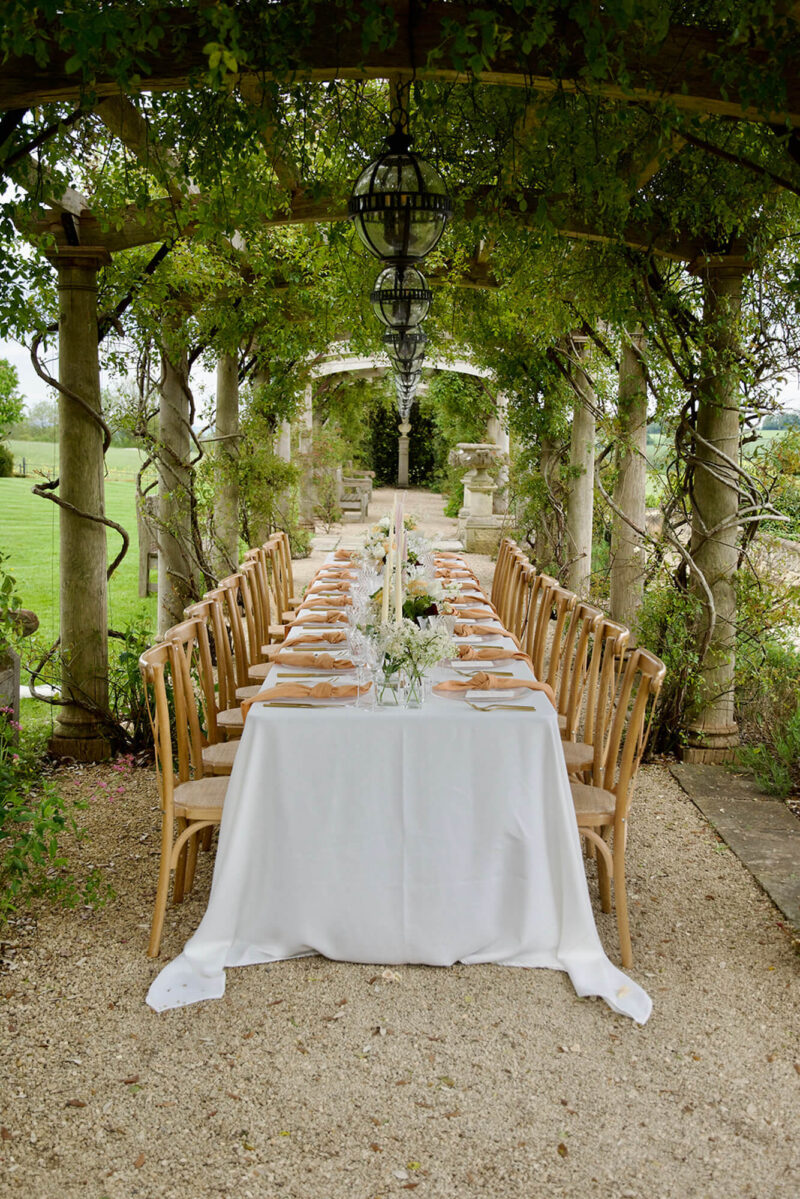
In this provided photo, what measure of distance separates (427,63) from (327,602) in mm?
2844

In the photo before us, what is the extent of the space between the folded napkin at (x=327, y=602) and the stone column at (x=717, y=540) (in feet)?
5.98

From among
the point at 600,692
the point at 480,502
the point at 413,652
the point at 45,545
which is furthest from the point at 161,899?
the point at 480,502

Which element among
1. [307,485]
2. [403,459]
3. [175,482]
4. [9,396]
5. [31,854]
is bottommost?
[31,854]

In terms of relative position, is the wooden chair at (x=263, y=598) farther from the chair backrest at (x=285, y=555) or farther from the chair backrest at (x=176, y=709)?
the chair backrest at (x=176, y=709)

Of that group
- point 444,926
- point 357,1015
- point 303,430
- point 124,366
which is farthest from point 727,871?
point 303,430

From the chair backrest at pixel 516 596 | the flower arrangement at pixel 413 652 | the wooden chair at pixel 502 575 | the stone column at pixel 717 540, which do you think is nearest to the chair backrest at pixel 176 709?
the flower arrangement at pixel 413 652

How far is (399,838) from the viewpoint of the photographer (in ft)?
10.2

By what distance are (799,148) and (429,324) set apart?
5.26 metres

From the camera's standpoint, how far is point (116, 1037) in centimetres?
274

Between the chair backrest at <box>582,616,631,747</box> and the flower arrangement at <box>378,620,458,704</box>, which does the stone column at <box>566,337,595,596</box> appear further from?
the flower arrangement at <box>378,620,458,704</box>

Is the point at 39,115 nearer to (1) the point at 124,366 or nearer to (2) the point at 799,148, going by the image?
(2) the point at 799,148

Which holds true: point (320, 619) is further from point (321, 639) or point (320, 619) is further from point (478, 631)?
point (478, 631)

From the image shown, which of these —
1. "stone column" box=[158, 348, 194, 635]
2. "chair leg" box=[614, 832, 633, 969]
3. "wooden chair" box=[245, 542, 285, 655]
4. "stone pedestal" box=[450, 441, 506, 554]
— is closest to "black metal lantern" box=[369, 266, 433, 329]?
"wooden chair" box=[245, 542, 285, 655]

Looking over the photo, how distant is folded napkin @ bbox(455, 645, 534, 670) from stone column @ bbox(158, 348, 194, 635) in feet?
10.2
